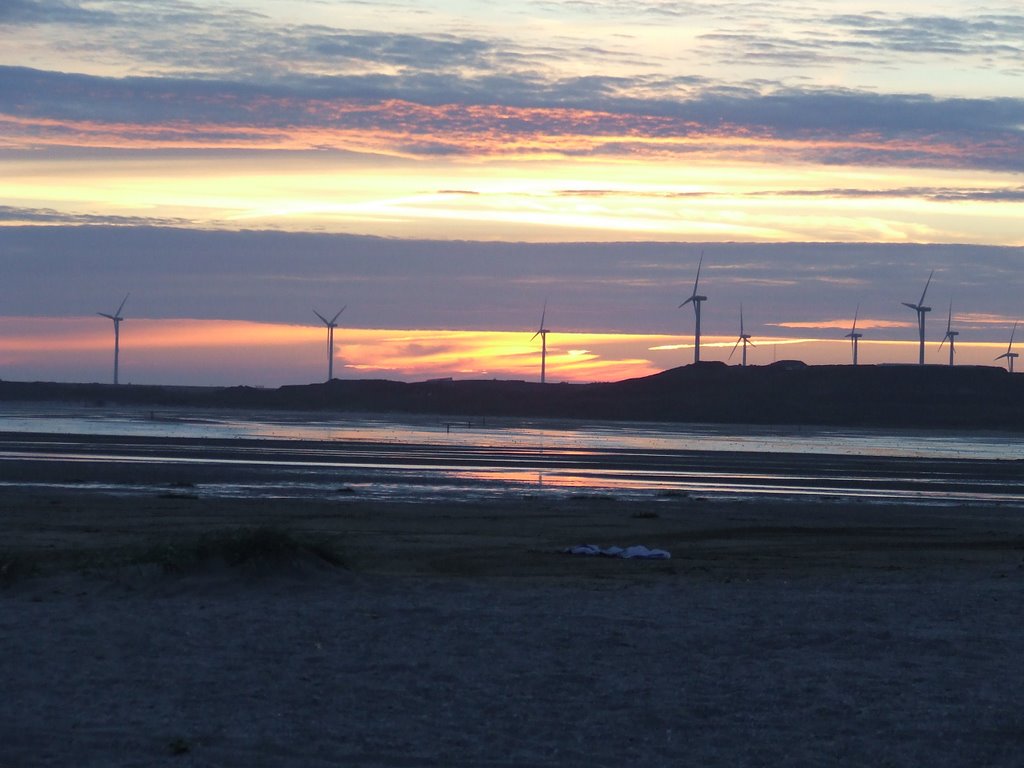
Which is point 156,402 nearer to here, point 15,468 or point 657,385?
point 657,385

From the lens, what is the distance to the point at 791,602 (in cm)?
1498

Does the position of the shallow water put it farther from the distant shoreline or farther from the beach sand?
the distant shoreline

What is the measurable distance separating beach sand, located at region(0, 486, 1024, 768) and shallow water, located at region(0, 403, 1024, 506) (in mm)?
18047

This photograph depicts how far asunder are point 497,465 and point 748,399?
11958cm

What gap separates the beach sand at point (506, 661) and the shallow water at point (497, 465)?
18047 mm

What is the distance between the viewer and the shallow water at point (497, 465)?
1524 inches

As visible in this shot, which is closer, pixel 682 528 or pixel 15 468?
pixel 682 528

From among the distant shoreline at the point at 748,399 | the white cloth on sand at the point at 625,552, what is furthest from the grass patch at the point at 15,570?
the distant shoreline at the point at 748,399

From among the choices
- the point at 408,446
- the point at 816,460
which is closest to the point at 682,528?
the point at 816,460

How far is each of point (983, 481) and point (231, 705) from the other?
147 feet

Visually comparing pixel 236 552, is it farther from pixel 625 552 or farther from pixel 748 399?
pixel 748 399

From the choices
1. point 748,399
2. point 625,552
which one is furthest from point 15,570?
point 748,399

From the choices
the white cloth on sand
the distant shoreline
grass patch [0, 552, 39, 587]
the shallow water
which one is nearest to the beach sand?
grass patch [0, 552, 39, 587]

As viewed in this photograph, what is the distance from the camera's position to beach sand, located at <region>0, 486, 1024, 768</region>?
9.12 metres
